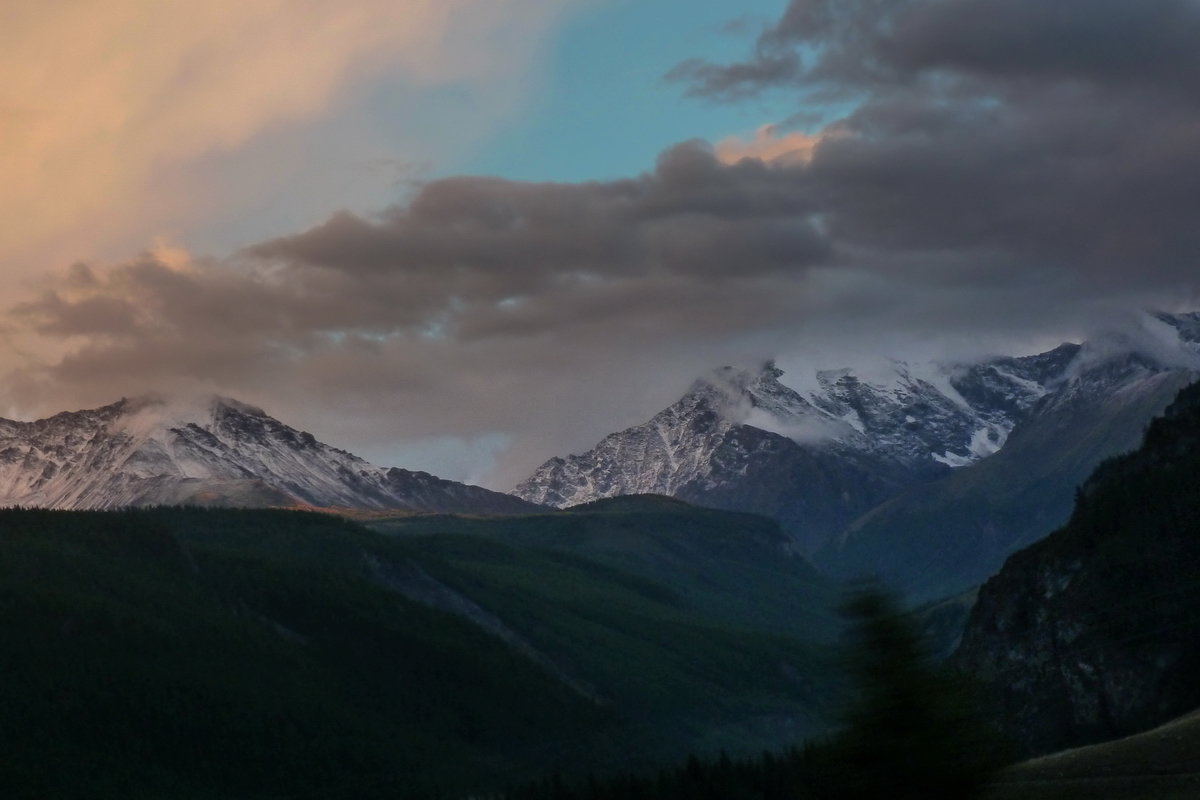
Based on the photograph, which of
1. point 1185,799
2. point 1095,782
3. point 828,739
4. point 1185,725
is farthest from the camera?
point 1185,725

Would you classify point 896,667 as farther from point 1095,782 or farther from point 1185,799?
point 1095,782

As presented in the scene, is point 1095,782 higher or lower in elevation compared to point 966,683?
lower

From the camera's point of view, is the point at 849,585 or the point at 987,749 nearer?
the point at 987,749

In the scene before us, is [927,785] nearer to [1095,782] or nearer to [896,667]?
[896,667]

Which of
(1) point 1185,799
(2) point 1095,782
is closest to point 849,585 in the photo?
(1) point 1185,799

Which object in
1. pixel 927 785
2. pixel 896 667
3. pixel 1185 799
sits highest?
pixel 896 667

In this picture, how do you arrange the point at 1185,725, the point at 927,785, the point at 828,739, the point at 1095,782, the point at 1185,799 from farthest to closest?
the point at 1185,725 < the point at 1095,782 < the point at 1185,799 < the point at 828,739 < the point at 927,785

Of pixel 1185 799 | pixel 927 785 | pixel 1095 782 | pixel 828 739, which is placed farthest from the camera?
pixel 1095 782

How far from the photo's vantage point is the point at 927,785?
269 ft

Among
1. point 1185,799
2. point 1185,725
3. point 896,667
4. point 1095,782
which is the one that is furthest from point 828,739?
point 1185,725

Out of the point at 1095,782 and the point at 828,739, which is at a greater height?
the point at 828,739

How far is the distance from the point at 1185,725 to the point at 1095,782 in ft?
80.1

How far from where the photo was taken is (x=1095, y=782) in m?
156

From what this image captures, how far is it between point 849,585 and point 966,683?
8.07 m
